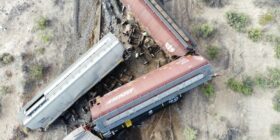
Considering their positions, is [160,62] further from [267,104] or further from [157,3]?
[267,104]

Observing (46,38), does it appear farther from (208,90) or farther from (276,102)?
(276,102)

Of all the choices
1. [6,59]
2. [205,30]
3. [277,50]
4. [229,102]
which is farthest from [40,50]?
[277,50]

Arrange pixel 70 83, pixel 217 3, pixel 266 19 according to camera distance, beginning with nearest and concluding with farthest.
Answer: pixel 70 83 < pixel 266 19 < pixel 217 3

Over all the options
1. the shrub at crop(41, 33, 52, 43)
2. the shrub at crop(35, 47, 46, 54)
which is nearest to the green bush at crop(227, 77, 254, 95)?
the shrub at crop(41, 33, 52, 43)

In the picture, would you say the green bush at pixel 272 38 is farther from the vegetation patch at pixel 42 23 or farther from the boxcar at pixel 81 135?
the vegetation patch at pixel 42 23

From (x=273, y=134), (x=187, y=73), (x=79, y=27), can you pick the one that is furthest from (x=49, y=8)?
(x=273, y=134)

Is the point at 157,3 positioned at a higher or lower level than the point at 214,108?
higher

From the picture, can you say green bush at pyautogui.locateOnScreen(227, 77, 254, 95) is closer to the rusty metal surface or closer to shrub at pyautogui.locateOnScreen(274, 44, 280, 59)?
shrub at pyautogui.locateOnScreen(274, 44, 280, 59)
